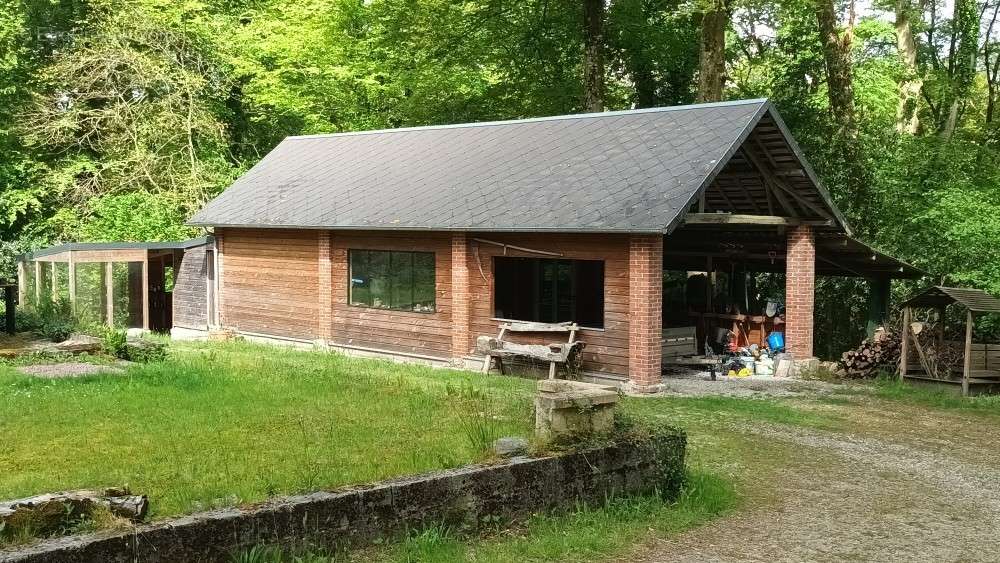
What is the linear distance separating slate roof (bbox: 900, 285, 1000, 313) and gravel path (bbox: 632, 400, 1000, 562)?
9.88 ft

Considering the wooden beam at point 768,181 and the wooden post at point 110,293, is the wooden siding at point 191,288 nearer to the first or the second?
the wooden post at point 110,293

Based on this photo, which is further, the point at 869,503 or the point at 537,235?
the point at 537,235

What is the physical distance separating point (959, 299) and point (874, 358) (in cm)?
286

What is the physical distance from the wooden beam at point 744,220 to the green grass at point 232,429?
4.17 metres

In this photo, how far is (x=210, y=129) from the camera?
31.7 m

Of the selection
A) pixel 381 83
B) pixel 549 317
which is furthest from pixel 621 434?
pixel 381 83

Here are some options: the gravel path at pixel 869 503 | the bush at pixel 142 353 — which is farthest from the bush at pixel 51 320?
the gravel path at pixel 869 503

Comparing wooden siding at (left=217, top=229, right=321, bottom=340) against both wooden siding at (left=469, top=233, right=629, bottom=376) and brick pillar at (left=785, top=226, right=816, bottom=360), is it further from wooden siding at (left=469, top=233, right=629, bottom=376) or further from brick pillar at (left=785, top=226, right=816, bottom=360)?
brick pillar at (left=785, top=226, right=816, bottom=360)

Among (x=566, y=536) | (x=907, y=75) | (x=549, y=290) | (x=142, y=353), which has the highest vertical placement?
(x=907, y=75)

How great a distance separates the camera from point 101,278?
23.9 meters

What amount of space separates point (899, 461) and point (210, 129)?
26045 mm

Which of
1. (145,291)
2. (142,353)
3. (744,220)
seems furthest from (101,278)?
(744,220)

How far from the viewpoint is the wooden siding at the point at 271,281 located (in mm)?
21906

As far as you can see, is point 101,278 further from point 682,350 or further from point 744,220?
point 744,220
